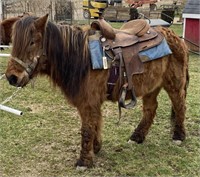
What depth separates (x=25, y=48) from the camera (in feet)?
9.15

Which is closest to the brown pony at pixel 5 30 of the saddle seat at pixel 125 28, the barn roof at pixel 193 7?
the saddle seat at pixel 125 28

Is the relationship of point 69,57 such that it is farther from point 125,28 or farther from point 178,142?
point 178,142

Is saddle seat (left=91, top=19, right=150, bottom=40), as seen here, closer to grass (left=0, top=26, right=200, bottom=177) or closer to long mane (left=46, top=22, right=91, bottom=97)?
long mane (left=46, top=22, right=91, bottom=97)

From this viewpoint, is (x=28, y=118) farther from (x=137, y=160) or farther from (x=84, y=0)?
(x=84, y=0)

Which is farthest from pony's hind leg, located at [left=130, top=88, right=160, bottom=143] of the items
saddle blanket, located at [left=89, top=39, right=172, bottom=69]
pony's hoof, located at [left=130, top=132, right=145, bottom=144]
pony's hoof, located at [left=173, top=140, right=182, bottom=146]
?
saddle blanket, located at [left=89, top=39, right=172, bottom=69]

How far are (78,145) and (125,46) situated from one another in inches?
52.2

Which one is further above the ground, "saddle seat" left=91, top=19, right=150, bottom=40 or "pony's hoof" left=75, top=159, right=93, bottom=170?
"saddle seat" left=91, top=19, right=150, bottom=40

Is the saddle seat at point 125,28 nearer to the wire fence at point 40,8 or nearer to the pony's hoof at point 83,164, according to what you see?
the pony's hoof at point 83,164

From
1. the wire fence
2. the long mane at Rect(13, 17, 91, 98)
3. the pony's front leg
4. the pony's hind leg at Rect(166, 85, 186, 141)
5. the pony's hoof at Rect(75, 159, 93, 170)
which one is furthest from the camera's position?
the wire fence

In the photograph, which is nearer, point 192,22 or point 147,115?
point 147,115

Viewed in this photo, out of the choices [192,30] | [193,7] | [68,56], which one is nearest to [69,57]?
[68,56]

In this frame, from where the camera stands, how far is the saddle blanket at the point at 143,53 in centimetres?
301

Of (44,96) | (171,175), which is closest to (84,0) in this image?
(44,96)

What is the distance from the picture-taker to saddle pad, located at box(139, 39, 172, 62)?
131 inches
